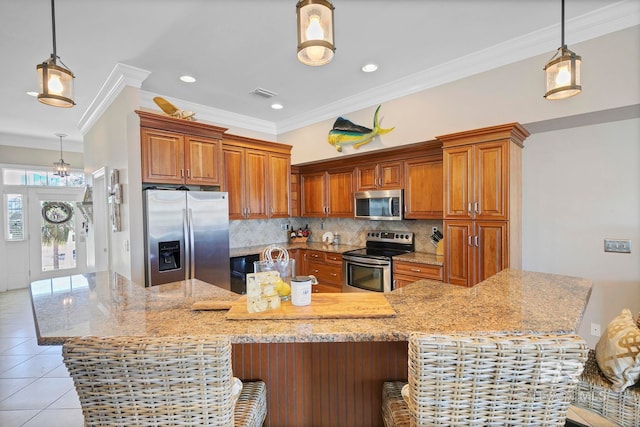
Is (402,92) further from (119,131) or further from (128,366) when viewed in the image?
(128,366)

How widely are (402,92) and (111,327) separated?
3.43 meters

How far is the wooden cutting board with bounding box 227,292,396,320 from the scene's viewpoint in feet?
4.25

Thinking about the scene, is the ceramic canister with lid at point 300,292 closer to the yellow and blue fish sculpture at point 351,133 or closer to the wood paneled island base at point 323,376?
the wood paneled island base at point 323,376

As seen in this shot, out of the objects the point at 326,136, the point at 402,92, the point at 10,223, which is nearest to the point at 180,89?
the point at 326,136

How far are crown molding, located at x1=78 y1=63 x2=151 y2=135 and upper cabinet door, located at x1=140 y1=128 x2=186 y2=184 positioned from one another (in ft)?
1.77

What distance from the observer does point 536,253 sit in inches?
119

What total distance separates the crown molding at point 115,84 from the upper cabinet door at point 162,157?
54 cm

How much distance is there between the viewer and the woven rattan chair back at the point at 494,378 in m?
0.81

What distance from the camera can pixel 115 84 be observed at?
10.6 ft

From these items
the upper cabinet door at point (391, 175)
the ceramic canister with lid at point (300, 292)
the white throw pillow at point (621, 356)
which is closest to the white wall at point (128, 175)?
the ceramic canister with lid at point (300, 292)

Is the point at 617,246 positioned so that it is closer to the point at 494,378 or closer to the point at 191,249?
the point at 494,378

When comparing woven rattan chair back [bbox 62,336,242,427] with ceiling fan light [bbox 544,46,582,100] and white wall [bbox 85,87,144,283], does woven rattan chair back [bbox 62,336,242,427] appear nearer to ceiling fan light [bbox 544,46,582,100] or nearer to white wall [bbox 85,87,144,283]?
ceiling fan light [bbox 544,46,582,100]

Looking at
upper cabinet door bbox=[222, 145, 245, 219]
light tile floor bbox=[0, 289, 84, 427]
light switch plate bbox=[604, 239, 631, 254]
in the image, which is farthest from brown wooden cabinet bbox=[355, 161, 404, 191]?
light tile floor bbox=[0, 289, 84, 427]

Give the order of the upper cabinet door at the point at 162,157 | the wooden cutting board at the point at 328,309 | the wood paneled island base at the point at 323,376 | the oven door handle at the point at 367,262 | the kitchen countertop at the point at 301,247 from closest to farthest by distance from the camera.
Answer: the wooden cutting board at the point at 328,309 → the wood paneled island base at the point at 323,376 → the upper cabinet door at the point at 162,157 → the oven door handle at the point at 367,262 → the kitchen countertop at the point at 301,247
